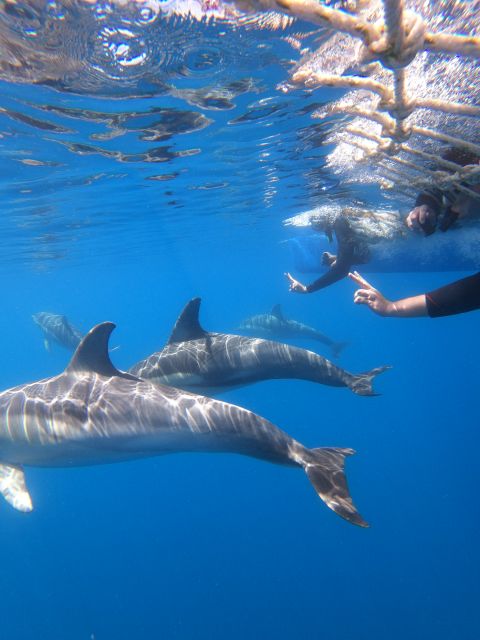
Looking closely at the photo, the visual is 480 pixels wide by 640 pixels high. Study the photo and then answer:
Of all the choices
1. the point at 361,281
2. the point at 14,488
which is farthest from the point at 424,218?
the point at 14,488

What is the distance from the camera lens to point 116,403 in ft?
21.6

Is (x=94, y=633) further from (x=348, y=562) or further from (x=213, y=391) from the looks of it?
(x=213, y=391)

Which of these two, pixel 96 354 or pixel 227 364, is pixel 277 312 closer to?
pixel 227 364

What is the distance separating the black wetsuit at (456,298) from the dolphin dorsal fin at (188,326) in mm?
4652

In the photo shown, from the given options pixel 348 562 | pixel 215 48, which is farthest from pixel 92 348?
pixel 348 562

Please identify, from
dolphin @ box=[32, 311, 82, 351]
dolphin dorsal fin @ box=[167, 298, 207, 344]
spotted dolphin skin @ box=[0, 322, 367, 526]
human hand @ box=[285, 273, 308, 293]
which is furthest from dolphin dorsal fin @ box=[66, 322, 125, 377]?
dolphin @ box=[32, 311, 82, 351]

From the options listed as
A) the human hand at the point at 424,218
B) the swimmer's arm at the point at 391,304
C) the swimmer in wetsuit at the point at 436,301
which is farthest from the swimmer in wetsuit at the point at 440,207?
the swimmer in wetsuit at the point at 436,301

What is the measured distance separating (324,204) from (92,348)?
16224mm

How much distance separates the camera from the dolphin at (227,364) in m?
8.50

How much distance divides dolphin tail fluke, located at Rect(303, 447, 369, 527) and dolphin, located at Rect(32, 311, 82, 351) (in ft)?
38.9

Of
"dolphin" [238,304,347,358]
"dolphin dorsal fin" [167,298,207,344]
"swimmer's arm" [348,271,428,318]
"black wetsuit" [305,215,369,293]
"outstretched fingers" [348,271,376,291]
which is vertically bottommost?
"swimmer's arm" [348,271,428,318]

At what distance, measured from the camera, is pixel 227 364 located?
334 inches

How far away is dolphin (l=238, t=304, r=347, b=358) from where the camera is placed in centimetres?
1845

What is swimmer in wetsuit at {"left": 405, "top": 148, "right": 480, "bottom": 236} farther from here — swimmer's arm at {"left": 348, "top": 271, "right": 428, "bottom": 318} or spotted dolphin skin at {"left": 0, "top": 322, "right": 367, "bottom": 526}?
spotted dolphin skin at {"left": 0, "top": 322, "right": 367, "bottom": 526}
